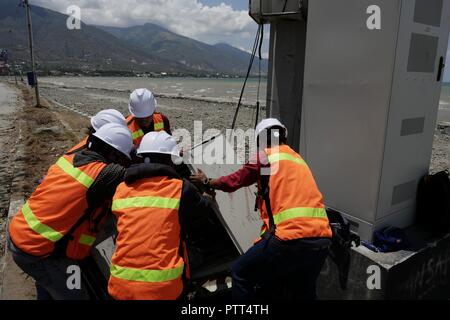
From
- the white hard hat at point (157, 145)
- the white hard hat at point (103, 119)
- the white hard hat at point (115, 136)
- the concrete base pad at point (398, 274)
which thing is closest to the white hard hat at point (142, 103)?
the white hard hat at point (103, 119)

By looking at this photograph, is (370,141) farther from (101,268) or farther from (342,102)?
(101,268)

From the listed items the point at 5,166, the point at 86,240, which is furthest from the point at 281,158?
the point at 5,166

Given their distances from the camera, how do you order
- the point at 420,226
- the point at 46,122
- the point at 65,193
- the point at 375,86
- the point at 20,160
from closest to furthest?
the point at 65,193
the point at 375,86
the point at 420,226
the point at 20,160
the point at 46,122

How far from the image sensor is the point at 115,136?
2.86 m

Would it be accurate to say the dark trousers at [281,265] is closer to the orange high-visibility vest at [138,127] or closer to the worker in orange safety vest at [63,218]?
the worker in orange safety vest at [63,218]

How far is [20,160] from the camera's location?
26.0ft

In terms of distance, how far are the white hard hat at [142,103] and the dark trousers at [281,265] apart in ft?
7.69

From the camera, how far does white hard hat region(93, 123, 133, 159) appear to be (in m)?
2.84

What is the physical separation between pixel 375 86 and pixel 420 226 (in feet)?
5.15

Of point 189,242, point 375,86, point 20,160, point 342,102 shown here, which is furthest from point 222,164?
point 20,160

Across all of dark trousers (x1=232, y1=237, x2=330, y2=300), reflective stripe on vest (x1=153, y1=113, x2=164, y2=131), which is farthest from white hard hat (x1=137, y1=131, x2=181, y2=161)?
reflective stripe on vest (x1=153, y1=113, x2=164, y2=131)

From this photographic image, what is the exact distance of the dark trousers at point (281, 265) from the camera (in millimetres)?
2572

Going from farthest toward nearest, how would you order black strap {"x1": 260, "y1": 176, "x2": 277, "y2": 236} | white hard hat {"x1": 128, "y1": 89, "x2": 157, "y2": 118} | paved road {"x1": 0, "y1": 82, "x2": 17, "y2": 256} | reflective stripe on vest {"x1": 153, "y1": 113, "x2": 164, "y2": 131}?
1. paved road {"x1": 0, "y1": 82, "x2": 17, "y2": 256}
2. reflective stripe on vest {"x1": 153, "y1": 113, "x2": 164, "y2": 131}
3. white hard hat {"x1": 128, "y1": 89, "x2": 157, "y2": 118}
4. black strap {"x1": 260, "y1": 176, "x2": 277, "y2": 236}

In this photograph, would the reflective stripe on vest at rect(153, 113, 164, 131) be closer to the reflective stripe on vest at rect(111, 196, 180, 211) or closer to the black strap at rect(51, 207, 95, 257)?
the black strap at rect(51, 207, 95, 257)
